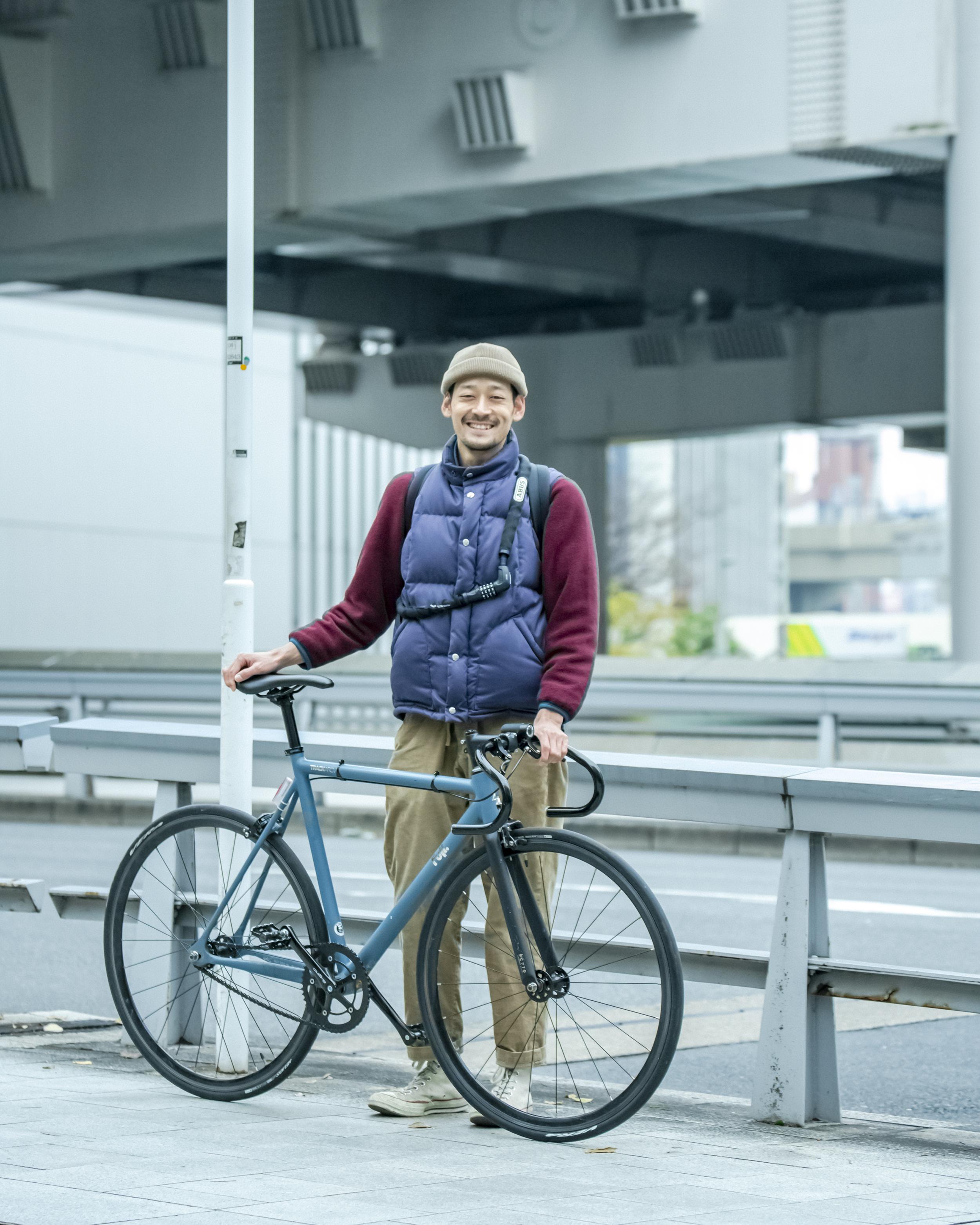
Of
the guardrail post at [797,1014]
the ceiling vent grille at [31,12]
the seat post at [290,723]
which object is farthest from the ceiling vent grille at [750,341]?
the seat post at [290,723]

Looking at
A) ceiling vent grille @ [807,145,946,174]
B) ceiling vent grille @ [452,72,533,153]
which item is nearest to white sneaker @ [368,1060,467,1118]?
ceiling vent grille @ [807,145,946,174]

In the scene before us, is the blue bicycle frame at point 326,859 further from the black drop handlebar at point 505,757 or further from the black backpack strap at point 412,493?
the black backpack strap at point 412,493

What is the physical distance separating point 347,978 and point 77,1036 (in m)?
1.68

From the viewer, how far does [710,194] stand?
64.8ft

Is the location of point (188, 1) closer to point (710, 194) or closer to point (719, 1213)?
point (710, 194)

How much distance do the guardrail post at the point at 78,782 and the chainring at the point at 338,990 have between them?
34.8 ft

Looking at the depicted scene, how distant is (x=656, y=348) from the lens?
28781mm

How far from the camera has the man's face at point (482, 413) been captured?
509cm

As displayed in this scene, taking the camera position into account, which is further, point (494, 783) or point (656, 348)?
point (656, 348)

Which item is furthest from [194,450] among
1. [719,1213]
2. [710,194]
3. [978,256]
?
[719,1213]

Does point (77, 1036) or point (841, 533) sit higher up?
point (841, 533)

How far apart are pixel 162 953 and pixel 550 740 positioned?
1.61 metres

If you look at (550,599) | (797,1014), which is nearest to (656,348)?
(550,599)

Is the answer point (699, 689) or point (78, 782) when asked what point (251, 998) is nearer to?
point (699, 689)
